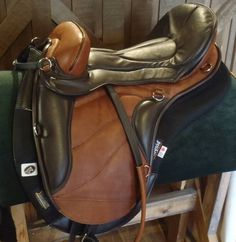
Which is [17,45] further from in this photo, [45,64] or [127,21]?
[45,64]

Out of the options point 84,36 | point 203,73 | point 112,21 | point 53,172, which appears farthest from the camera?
point 112,21

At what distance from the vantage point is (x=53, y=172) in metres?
0.67

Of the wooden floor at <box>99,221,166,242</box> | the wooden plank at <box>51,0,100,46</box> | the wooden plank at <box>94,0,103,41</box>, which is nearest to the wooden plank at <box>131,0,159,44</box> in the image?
the wooden plank at <box>94,0,103,41</box>

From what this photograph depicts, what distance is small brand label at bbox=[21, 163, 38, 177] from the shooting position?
685 millimetres

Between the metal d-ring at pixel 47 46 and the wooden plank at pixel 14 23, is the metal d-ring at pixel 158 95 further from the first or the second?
the wooden plank at pixel 14 23

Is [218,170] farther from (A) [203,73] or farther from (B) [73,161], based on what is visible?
(B) [73,161]

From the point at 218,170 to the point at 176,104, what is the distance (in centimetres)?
21

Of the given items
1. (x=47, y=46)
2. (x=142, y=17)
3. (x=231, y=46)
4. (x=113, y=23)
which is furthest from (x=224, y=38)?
(x=47, y=46)

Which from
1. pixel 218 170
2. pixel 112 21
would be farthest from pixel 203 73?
pixel 112 21

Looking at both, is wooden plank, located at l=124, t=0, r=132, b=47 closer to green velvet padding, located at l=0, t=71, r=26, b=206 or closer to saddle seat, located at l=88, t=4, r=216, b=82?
saddle seat, located at l=88, t=4, r=216, b=82

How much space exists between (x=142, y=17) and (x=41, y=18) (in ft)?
1.25

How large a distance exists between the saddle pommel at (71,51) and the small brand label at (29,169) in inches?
8.1

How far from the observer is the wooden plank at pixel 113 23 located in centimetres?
126

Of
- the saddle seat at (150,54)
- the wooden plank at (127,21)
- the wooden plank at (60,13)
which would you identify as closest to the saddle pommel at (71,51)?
the saddle seat at (150,54)
